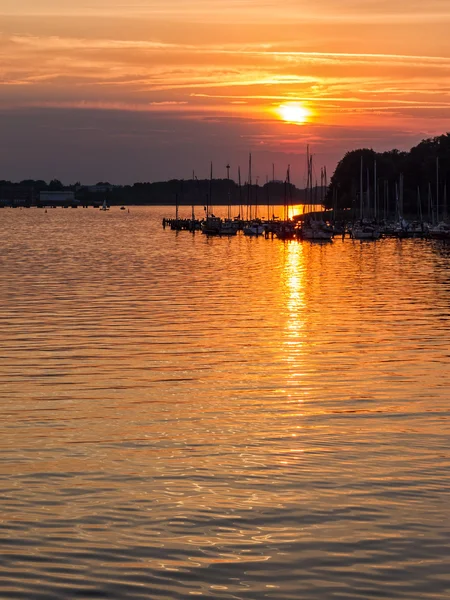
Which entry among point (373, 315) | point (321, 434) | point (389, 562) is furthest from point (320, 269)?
point (389, 562)

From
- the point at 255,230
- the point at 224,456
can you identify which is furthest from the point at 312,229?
the point at 224,456

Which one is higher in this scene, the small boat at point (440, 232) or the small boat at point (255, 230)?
Result: the small boat at point (255, 230)

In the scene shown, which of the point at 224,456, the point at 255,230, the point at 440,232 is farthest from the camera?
the point at 255,230

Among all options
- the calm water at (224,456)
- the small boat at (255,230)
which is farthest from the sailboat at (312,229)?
the calm water at (224,456)

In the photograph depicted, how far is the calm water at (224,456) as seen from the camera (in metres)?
13.7

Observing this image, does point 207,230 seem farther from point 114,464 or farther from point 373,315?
point 114,464

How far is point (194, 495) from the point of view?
16984 millimetres

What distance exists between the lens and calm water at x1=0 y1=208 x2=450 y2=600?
13688 millimetres

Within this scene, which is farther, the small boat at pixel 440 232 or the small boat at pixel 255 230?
the small boat at pixel 255 230

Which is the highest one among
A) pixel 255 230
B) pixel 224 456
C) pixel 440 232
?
pixel 255 230

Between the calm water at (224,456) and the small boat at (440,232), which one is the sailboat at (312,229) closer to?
the small boat at (440,232)

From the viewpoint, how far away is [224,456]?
19.6 m

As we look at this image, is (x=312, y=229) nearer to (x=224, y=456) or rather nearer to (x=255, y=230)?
(x=255, y=230)

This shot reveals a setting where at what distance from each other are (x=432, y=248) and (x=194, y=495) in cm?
11275
